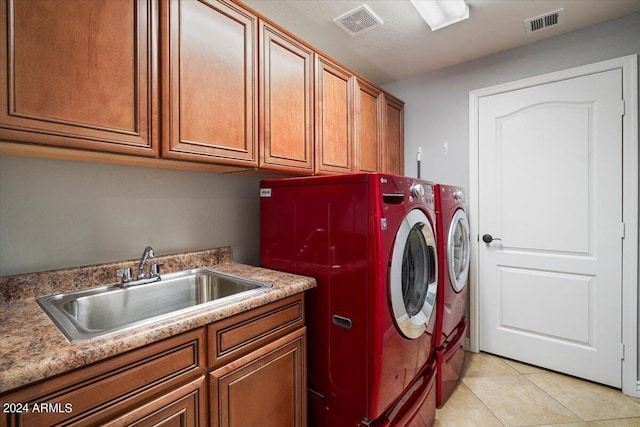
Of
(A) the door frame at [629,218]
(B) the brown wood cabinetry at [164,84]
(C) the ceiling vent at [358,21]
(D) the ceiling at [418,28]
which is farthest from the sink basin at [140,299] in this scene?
(A) the door frame at [629,218]

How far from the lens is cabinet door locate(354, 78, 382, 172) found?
2.25m

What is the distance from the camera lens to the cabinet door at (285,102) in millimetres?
1557

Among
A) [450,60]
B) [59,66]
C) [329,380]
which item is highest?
[450,60]

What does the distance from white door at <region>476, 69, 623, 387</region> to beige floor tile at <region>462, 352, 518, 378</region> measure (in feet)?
0.29

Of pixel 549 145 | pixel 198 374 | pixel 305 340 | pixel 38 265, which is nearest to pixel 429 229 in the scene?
pixel 305 340

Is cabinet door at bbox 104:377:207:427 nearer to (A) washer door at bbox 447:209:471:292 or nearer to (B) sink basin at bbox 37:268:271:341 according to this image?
(B) sink basin at bbox 37:268:271:341

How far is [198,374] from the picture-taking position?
98cm

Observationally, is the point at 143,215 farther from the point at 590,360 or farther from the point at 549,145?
the point at 590,360

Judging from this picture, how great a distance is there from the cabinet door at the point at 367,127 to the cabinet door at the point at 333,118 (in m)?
0.09

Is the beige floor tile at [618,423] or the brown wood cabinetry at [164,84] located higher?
the brown wood cabinetry at [164,84]

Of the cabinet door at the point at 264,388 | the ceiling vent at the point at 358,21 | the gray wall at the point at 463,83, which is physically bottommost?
the cabinet door at the point at 264,388

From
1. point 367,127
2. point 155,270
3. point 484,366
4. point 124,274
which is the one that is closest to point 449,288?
point 484,366

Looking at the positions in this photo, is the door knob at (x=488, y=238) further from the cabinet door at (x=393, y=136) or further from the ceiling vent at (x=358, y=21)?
the ceiling vent at (x=358, y=21)

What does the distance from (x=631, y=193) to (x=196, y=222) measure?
9.40 feet
